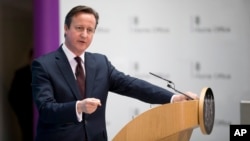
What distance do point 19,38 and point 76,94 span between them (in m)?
3.44

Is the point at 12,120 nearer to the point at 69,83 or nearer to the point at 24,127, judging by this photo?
the point at 24,127

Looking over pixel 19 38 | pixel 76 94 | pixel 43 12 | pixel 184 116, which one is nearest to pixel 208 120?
pixel 184 116

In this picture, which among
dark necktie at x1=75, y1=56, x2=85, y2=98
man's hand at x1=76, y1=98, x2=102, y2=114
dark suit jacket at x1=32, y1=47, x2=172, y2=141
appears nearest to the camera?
man's hand at x1=76, y1=98, x2=102, y2=114

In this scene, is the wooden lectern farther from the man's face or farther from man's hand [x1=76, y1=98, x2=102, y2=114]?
the man's face

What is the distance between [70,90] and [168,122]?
23.8 inches

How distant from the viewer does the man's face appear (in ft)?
6.26

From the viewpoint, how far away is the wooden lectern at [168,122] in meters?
1.42

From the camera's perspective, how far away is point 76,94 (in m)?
1.84

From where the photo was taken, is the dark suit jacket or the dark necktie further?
the dark necktie

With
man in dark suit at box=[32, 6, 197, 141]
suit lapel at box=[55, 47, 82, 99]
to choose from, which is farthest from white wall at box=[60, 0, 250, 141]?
suit lapel at box=[55, 47, 82, 99]

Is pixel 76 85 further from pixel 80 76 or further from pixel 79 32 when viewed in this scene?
pixel 79 32

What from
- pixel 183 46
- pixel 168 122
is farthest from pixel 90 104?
pixel 183 46

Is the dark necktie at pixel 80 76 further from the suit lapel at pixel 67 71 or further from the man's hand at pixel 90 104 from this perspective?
the man's hand at pixel 90 104

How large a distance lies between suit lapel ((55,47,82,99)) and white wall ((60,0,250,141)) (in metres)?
0.99
